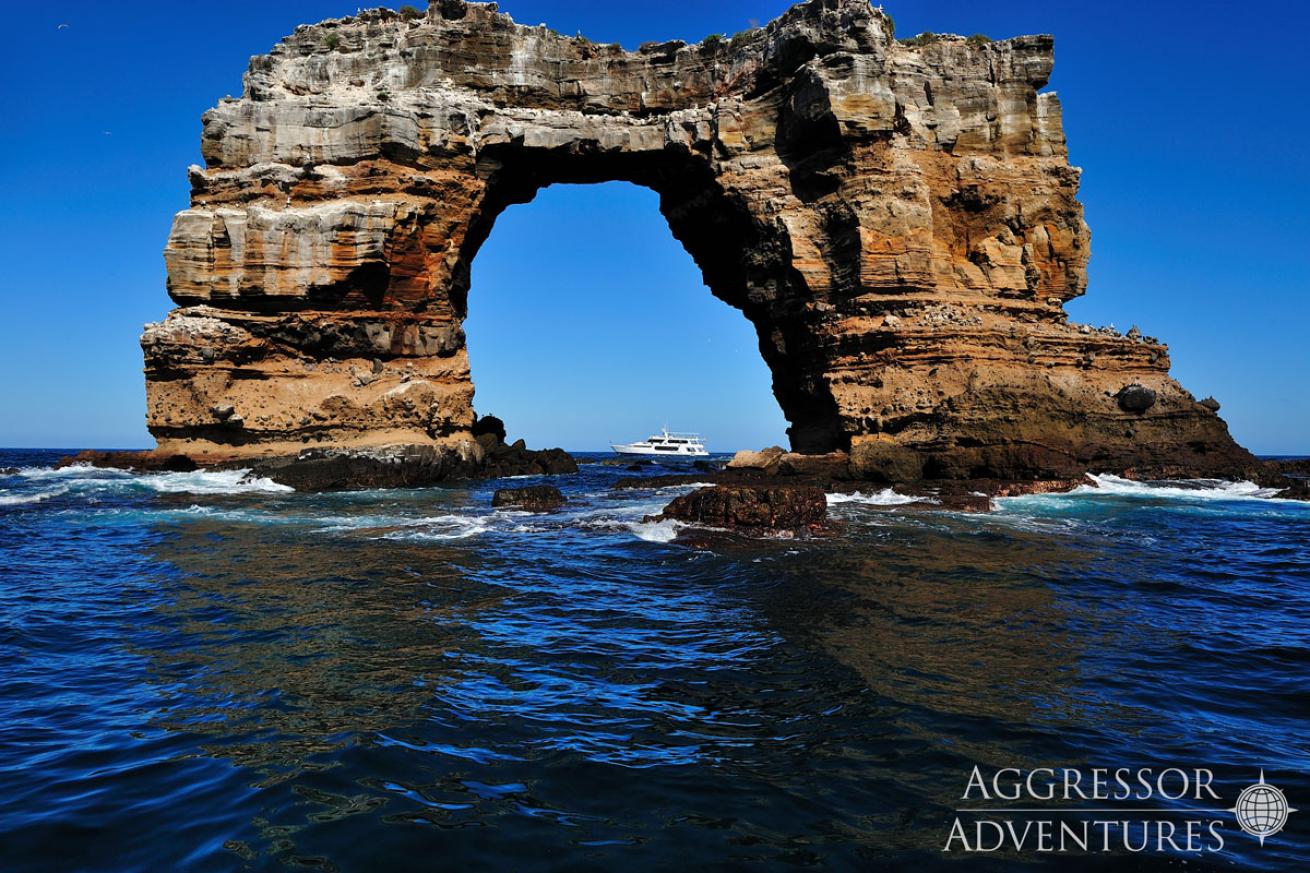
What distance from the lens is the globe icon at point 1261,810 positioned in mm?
4047

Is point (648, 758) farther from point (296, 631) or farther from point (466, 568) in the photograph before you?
point (466, 568)

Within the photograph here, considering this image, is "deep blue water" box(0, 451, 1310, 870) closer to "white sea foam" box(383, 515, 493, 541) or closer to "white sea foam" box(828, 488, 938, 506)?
"white sea foam" box(383, 515, 493, 541)

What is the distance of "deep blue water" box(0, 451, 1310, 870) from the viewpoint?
3.89 m

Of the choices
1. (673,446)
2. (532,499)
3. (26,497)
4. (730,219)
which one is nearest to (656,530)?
(532,499)

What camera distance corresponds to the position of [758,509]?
14.8 metres

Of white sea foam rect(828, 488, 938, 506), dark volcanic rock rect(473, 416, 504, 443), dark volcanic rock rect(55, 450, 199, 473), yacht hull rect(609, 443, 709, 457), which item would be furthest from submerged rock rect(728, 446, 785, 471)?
yacht hull rect(609, 443, 709, 457)

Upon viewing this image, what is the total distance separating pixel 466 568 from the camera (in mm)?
11195

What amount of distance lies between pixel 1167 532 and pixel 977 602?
28.6ft

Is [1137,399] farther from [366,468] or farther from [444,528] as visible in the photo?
[366,468]

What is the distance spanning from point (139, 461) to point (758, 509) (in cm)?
2608

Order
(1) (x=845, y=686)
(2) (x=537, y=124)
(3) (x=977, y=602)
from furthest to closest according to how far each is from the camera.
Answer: (2) (x=537, y=124)
(3) (x=977, y=602)
(1) (x=845, y=686)

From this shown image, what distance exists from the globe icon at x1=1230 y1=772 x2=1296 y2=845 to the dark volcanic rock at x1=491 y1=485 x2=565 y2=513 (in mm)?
15825

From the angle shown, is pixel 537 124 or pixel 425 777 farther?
pixel 537 124

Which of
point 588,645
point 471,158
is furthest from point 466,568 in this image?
point 471,158
